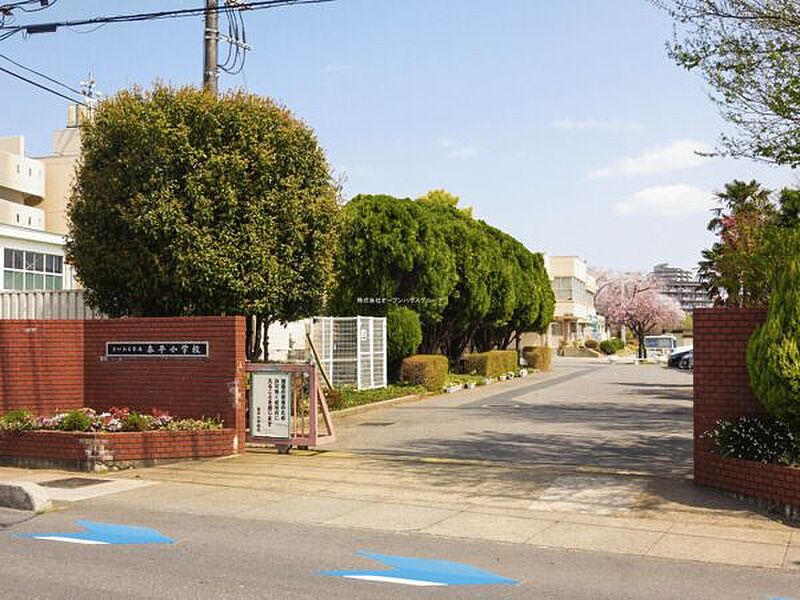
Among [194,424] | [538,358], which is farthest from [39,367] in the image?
[538,358]

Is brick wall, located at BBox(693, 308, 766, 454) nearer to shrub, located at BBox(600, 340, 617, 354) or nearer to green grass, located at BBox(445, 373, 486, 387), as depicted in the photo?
green grass, located at BBox(445, 373, 486, 387)

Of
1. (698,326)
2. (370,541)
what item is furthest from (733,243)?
(370,541)

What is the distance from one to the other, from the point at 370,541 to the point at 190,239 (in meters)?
7.85

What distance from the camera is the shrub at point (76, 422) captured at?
13.1 metres

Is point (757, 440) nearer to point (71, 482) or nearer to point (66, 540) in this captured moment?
point (66, 540)

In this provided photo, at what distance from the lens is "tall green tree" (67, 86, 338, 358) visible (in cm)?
1503

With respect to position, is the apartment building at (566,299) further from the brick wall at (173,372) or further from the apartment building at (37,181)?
the brick wall at (173,372)

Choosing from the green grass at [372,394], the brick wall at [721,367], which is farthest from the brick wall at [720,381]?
the green grass at [372,394]

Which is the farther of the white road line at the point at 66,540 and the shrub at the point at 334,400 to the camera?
the shrub at the point at 334,400

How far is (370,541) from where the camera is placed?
8.49 m

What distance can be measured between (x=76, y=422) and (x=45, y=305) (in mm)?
6716

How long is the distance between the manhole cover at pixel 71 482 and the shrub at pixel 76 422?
110 cm

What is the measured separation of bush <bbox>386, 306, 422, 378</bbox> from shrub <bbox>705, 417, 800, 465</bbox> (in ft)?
57.3

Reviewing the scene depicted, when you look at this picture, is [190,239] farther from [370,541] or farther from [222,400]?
[370,541]
